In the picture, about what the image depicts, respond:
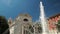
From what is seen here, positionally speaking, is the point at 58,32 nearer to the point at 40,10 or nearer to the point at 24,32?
the point at 40,10

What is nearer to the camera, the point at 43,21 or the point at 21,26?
the point at 43,21

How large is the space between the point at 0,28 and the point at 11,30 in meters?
15.6

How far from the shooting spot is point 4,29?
3091 cm

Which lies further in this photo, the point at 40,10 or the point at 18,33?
the point at 18,33

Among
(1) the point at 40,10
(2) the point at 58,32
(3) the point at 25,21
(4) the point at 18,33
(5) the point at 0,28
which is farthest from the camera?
(3) the point at 25,21

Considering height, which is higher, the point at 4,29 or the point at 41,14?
the point at 41,14

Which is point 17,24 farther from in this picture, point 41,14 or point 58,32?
point 58,32

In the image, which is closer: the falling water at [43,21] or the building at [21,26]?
the falling water at [43,21]

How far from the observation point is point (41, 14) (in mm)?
35625

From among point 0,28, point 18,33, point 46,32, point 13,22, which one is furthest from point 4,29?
point 13,22

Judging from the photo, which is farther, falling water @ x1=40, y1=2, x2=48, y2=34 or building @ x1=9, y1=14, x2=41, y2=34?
building @ x1=9, y1=14, x2=41, y2=34

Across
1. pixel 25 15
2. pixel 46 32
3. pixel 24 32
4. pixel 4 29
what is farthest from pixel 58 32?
pixel 25 15

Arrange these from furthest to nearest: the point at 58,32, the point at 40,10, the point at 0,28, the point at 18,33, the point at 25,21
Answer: the point at 25,21 < the point at 18,33 < the point at 40,10 < the point at 58,32 < the point at 0,28

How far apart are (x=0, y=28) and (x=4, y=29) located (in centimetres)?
121
